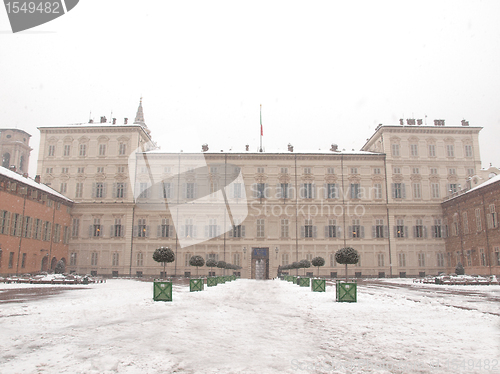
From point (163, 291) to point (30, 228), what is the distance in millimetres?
25962

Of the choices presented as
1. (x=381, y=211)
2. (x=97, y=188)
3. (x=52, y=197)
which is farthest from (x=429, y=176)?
(x=52, y=197)

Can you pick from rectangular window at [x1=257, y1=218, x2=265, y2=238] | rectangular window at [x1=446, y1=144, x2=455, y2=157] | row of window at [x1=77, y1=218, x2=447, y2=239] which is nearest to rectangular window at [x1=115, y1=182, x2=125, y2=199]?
row of window at [x1=77, y1=218, x2=447, y2=239]

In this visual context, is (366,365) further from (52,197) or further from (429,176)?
(429,176)

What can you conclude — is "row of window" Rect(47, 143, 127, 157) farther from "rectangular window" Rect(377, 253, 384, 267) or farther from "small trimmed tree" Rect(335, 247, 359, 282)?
"small trimmed tree" Rect(335, 247, 359, 282)

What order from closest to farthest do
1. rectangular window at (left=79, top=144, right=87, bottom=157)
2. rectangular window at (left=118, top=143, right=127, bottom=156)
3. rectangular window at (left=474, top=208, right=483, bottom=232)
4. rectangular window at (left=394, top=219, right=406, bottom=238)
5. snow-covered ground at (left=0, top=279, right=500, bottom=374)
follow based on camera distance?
snow-covered ground at (left=0, top=279, right=500, bottom=374)
rectangular window at (left=474, top=208, right=483, bottom=232)
rectangular window at (left=394, top=219, right=406, bottom=238)
rectangular window at (left=118, top=143, right=127, bottom=156)
rectangular window at (left=79, top=144, right=87, bottom=157)

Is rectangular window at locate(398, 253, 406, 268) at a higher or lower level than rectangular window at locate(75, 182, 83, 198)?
lower

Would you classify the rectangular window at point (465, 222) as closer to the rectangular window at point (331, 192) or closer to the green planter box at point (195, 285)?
the rectangular window at point (331, 192)

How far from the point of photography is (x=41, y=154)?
4566cm

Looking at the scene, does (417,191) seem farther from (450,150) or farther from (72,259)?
(72,259)

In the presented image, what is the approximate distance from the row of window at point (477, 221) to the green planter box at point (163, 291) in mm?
29699

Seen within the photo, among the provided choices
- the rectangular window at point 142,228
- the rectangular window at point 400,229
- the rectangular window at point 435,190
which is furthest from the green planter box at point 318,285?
the rectangular window at point 435,190

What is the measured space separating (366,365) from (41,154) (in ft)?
156

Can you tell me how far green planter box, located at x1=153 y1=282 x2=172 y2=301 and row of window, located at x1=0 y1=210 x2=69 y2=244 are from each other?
22.4 metres

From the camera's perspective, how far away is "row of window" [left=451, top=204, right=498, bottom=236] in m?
33.7
